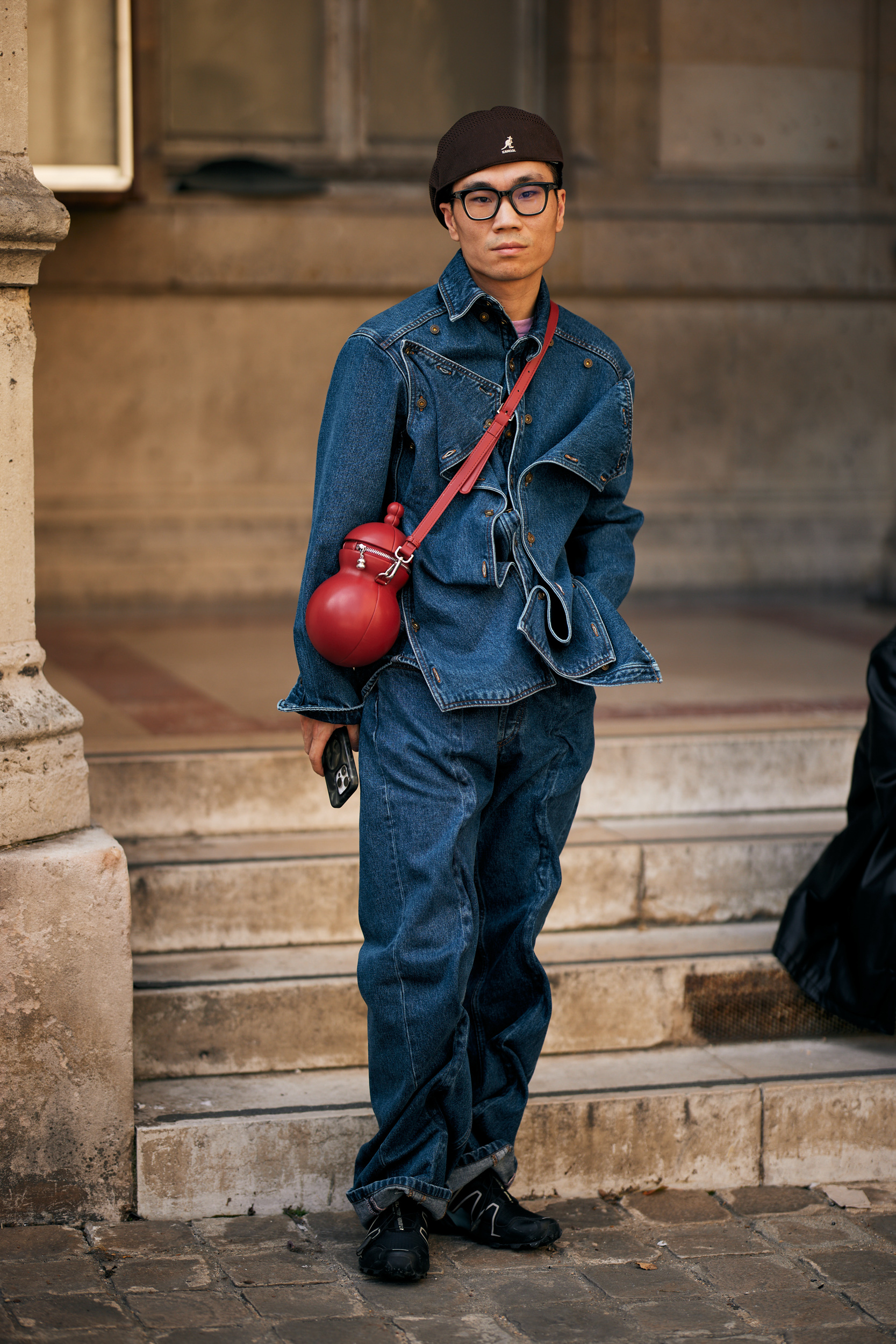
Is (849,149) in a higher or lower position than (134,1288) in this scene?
higher

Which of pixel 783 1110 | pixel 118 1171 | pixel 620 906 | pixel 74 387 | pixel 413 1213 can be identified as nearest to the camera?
pixel 413 1213

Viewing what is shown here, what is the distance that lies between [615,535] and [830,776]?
200cm

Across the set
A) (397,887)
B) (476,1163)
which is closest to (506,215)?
(397,887)

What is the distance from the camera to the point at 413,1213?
3.23 m

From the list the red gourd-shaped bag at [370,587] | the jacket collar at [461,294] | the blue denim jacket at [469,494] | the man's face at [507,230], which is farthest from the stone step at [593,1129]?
the man's face at [507,230]

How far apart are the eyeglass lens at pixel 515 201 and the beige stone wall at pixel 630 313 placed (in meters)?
4.00

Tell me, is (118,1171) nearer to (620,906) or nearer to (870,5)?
(620,906)

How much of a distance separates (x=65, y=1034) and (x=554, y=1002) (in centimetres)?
118

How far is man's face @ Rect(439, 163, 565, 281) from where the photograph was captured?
3037 mm

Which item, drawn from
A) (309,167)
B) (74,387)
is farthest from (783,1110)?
(309,167)

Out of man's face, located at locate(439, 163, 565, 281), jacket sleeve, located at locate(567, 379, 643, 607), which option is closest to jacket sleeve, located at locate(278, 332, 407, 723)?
man's face, located at locate(439, 163, 565, 281)

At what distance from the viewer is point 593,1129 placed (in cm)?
368

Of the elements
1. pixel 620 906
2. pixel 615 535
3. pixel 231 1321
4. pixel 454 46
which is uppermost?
pixel 454 46

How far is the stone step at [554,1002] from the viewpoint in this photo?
3818 mm
